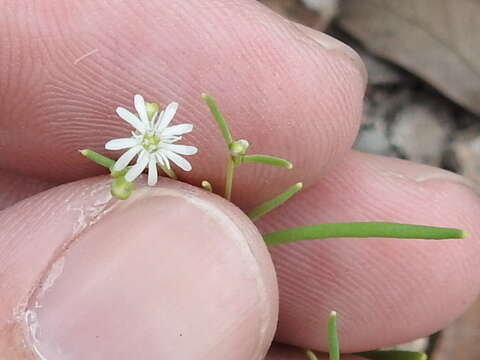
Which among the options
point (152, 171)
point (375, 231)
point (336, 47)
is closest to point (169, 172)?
point (152, 171)

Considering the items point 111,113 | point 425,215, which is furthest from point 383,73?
point 111,113

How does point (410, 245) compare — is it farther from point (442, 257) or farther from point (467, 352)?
point (467, 352)

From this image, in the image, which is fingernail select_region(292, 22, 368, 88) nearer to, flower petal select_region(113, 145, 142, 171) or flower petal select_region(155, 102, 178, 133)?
flower petal select_region(155, 102, 178, 133)

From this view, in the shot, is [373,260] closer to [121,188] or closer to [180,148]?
[180,148]

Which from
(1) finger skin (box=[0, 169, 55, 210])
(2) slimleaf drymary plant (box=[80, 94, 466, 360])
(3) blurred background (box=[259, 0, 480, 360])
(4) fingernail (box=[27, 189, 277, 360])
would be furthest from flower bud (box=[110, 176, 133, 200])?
(3) blurred background (box=[259, 0, 480, 360])

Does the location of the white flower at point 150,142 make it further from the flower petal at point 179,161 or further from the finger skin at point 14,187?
the finger skin at point 14,187
